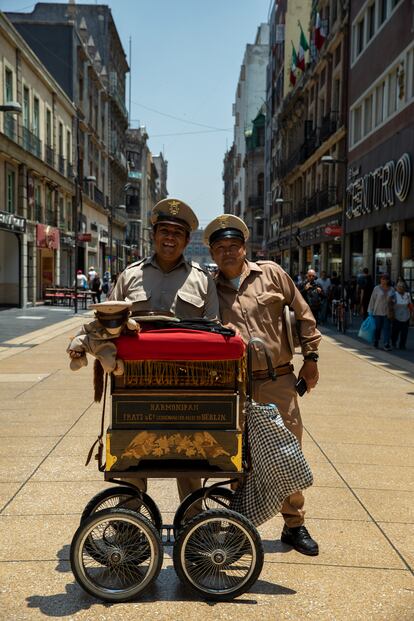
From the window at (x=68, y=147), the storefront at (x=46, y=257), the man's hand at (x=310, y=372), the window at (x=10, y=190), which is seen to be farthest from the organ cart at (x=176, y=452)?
the window at (x=68, y=147)

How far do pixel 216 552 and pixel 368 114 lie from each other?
25807 mm

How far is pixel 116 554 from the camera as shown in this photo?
10.5 ft

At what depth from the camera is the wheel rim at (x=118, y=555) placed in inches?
125

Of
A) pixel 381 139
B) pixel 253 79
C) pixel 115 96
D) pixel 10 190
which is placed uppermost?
pixel 253 79

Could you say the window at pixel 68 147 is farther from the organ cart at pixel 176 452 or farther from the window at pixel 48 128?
the organ cart at pixel 176 452

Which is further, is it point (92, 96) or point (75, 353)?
point (92, 96)

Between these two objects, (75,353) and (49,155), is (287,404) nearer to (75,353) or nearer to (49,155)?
(75,353)

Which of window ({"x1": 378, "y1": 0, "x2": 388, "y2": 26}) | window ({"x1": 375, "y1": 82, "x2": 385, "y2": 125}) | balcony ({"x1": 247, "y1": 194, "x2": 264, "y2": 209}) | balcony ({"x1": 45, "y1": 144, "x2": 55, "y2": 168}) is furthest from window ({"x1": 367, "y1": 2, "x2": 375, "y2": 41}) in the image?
balcony ({"x1": 247, "y1": 194, "x2": 264, "y2": 209})

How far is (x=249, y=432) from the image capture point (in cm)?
335

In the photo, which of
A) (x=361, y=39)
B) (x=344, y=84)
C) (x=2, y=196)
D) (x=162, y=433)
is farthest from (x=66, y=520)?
(x=344, y=84)

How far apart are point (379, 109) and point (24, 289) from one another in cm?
1574

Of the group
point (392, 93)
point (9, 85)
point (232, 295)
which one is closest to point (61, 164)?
point (9, 85)

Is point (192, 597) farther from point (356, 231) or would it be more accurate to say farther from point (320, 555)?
point (356, 231)

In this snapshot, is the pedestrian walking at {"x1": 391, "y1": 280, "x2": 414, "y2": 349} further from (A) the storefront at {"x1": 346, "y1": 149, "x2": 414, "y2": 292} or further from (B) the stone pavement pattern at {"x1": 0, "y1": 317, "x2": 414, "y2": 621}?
(B) the stone pavement pattern at {"x1": 0, "y1": 317, "x2": 414, "y2": 621}
